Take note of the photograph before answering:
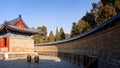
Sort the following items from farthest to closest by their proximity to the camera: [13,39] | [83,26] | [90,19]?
1. [83,26]
2. [90,19]
3. [13,39]

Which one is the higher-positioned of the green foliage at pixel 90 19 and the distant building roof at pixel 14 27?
the green foliage at pixel 90 19

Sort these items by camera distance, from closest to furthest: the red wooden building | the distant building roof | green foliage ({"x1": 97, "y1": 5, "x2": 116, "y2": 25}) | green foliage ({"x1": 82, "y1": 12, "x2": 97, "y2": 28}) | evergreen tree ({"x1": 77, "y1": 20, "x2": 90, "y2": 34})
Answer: the distant building roof < the red wooden building < green foliage ({"x1": 97, "y1": 5, "x2": 116, "y2": 25}) < green foliage ({"x1": 82, "y1": 12, "x2": 97, "y2": 28}) < evergreen tree ({"x1": 77, "y1": 20, "x2": 90, "y2": 34})

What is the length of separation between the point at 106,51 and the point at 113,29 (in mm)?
1282

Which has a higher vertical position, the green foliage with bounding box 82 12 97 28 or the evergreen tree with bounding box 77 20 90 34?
the green foliage with bounding box 82 12 97 28

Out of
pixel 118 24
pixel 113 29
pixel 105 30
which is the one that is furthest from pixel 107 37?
pixel 118 24

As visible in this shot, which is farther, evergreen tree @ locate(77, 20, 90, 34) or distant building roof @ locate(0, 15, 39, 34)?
evergreen tree @ locate(77, 20, 90, 34)

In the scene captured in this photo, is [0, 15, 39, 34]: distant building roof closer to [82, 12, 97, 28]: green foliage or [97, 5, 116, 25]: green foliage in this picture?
[82, 12, 97, 28]: green foliage

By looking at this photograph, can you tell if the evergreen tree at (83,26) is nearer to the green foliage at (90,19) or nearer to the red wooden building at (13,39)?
the green foliage at (90,19)

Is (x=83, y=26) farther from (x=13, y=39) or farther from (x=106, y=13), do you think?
(x=13, y=39)

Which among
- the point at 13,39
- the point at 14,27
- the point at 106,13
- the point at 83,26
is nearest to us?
the point at 13,39

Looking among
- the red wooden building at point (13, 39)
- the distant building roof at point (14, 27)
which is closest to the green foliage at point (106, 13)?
the distant building roof at point (14, 27)

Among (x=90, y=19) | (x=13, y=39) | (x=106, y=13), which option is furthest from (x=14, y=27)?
(x=90, y=19)

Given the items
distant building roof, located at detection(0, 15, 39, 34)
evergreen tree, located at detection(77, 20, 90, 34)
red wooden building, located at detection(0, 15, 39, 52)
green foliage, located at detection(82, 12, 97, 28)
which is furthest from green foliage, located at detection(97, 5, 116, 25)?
red wooden building, located at detection(0, 15, 39, 52)

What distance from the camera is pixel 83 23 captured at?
108ft
